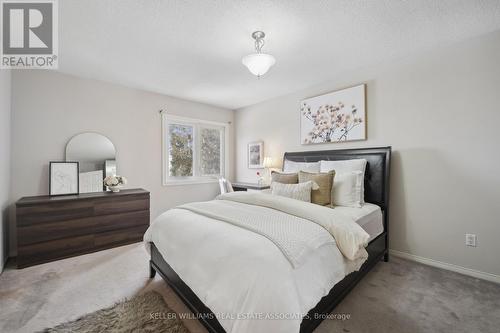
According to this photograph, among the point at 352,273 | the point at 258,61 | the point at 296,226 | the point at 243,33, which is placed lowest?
the point at 352,273

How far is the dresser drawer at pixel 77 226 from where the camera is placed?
7.79 ft

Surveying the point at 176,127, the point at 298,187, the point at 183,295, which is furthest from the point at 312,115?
the point at 183,295

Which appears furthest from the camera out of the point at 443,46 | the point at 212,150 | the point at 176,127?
the point at 212,150

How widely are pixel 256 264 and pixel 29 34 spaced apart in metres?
3.05

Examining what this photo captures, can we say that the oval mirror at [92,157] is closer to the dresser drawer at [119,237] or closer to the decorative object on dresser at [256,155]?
the dresser drawer at [119,237]

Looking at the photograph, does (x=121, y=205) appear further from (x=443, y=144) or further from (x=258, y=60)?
(x=443, y=144)

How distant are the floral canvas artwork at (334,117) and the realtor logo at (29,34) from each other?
10.3ft

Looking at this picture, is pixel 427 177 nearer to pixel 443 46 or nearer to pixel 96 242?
pixel 443 46

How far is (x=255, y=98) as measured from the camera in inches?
164

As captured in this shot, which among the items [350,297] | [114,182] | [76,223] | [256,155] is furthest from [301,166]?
[76,223]

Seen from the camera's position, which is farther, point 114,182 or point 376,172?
point 114,182

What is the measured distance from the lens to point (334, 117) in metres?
3.13

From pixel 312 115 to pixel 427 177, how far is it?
173 cm

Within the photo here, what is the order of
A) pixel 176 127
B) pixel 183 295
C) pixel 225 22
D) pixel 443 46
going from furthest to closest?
1. pixel 176 127
2. pixel 443 46
3. pixel 225 22
4. pixel 183 295
